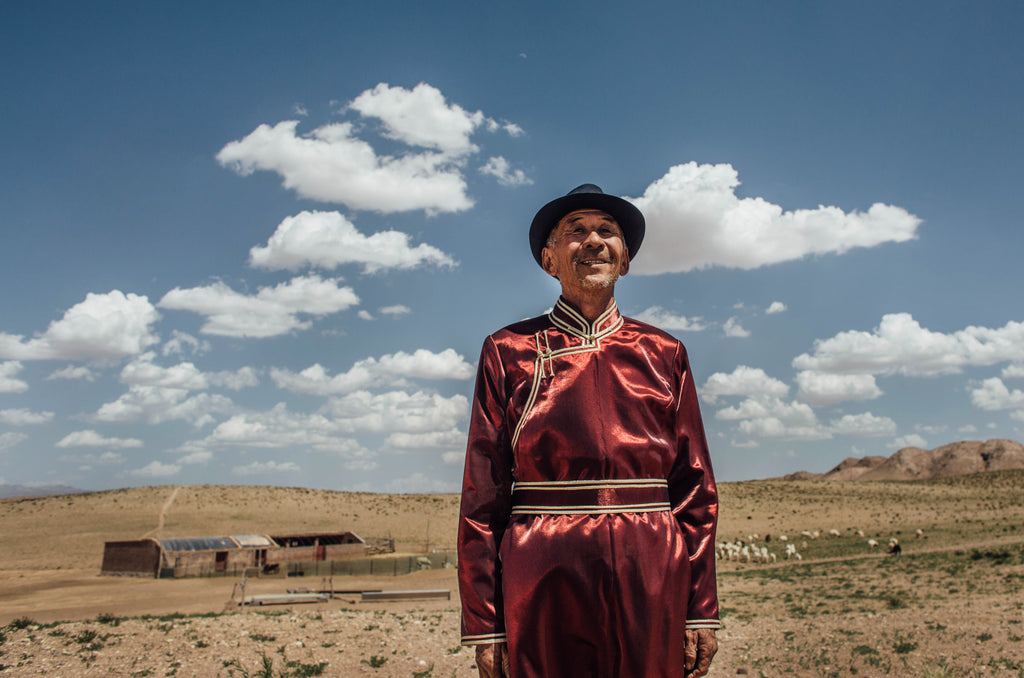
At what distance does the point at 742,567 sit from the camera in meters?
24.2

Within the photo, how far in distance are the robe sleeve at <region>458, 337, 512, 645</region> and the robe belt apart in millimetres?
131

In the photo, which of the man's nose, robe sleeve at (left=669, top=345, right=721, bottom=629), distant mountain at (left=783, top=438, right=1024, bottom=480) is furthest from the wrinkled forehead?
distant mountain at (left=783, top=438, right=1024, bottom=480)

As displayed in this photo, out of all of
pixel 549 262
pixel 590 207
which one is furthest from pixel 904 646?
pixel 590 207

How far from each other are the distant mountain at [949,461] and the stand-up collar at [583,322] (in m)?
135

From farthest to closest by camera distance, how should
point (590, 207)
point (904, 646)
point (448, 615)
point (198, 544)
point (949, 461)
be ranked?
point (949, 461) < point (198, 544) < point (448, 615) < point (904, 646) < point (590, 207)

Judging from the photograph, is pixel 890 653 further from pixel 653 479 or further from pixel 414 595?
pixel 414 595

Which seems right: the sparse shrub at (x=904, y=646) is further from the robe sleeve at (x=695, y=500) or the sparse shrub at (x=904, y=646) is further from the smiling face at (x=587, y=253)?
the smiling face at (x=587, y=253)

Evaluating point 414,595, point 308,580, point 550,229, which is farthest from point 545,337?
point 308,580

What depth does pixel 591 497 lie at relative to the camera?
2395mm

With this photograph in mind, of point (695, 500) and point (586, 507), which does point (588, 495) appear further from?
point (695, 500)

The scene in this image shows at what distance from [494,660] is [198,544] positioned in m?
27.6

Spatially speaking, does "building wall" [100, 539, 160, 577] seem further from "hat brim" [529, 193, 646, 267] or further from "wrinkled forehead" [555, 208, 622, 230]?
"wrinkled forehead" [555, 208, 622, 230]

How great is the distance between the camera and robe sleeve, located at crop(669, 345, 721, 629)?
248cm

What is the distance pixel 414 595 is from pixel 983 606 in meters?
12.5
